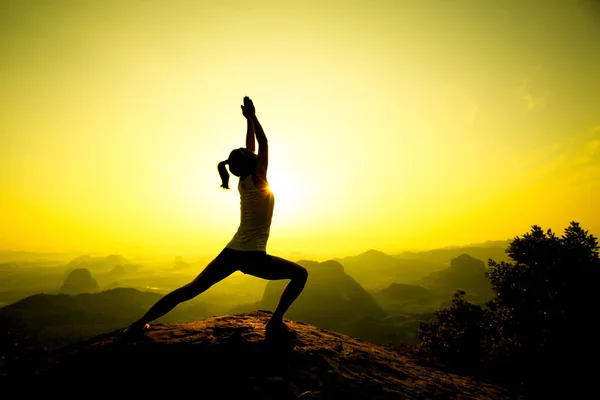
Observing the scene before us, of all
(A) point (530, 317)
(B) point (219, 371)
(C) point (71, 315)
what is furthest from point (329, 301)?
(B) point (219, 371)

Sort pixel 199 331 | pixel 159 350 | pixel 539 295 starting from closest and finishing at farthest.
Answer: pixel 159 350
pixel 199 331
pixel 539 295

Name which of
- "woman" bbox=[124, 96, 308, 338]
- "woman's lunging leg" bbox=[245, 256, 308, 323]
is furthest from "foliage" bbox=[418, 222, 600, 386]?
"woman" bbox=[124, 96, 308, 338]

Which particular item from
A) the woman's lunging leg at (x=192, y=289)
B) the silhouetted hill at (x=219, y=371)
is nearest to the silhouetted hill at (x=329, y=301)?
the silhouetted hill at (x=219, y=371)

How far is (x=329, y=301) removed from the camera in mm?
101312

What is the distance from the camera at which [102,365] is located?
3387 mm

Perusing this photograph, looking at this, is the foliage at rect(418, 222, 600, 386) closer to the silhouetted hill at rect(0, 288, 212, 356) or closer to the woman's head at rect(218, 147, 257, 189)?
the woman's head at rect(218, 147, 257, 189)

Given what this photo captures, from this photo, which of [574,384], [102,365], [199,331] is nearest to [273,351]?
[199,331]

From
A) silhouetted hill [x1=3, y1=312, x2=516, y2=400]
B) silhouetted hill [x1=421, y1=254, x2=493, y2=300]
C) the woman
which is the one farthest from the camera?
silhouetted hill [x1=421, y1=254, x2=493, y2=300]

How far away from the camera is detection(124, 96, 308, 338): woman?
12.3 feet

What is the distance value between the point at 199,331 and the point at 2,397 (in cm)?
220

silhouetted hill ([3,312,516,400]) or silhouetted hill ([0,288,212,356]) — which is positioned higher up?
silhouetted hill ([3,312,516,400])

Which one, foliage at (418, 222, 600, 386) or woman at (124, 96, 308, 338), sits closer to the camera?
woman at (124, 96, 308, 338)

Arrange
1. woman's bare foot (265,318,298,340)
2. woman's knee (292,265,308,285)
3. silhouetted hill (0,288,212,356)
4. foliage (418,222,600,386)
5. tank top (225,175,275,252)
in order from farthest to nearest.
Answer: silhouetted hill (0,288,212,356)
foliage (418,222,600,386)
woman's bare foot (265,318,298,340)
woman's knee (292,265,308,285)
tank top (225,175,275,252)

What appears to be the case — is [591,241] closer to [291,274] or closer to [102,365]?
[291,274]
